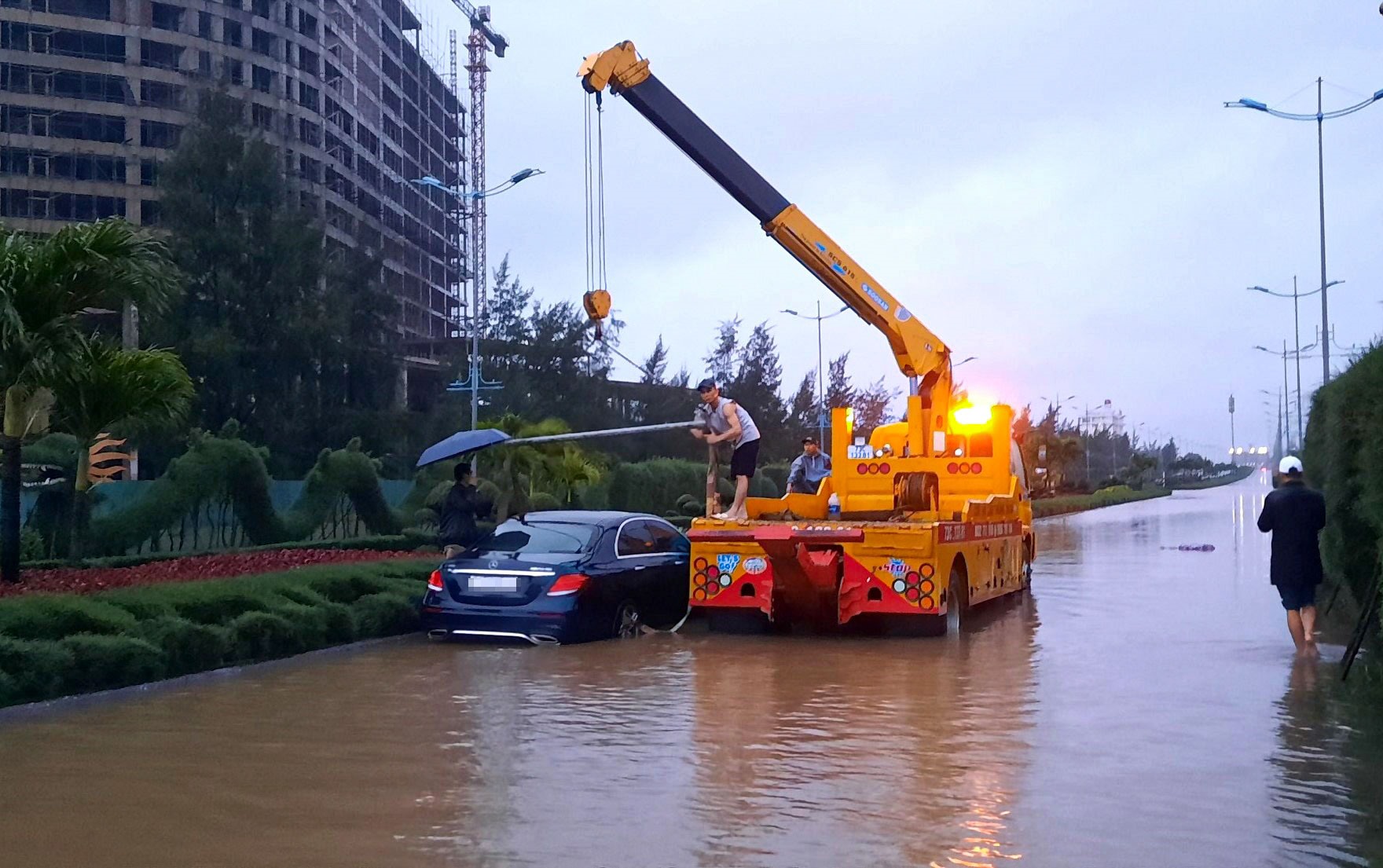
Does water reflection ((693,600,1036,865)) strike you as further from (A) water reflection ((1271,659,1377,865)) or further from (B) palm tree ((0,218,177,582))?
(B) palm tree ((0,218,177,582))

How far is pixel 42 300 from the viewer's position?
1301 centimetres

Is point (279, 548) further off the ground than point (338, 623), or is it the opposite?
point (279, 548)

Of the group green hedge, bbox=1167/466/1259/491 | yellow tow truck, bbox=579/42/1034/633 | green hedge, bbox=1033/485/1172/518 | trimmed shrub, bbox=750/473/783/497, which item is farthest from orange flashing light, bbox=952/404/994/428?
green hedge, bbox=1167/466/1259/491

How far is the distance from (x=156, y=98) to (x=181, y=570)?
2498 inches

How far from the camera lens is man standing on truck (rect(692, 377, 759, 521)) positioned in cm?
1611

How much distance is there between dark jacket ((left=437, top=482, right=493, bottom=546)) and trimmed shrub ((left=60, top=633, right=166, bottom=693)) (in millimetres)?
4957

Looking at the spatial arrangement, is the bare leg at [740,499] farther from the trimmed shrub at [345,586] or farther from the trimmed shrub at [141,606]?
the trimmed shrub at [141,606]

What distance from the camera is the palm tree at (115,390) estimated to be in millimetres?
13430

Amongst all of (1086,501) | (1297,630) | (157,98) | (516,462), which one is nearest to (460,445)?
(1297,630)

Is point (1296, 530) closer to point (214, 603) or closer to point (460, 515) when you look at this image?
point (460, 515)

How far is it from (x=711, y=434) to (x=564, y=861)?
10116mm

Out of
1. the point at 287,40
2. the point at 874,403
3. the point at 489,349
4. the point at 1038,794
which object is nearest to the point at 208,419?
the point at 489,349

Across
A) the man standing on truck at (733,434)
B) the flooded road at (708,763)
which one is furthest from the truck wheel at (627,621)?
the man standing on truck at (733,434)

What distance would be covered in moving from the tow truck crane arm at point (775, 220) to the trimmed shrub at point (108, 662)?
877 cm
